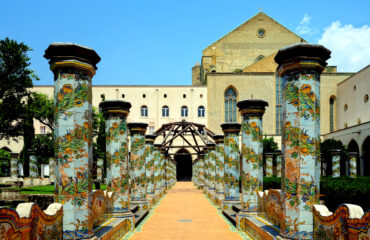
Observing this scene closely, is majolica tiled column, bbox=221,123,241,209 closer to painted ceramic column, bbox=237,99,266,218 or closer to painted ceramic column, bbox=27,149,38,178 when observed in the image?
painted ceramic column, bbox=237,99,266,218

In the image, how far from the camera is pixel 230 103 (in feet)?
151

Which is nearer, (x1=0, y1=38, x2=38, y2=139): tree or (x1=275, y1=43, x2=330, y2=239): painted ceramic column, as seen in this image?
(x1=275, y1=43, x2=330, y2=239): painted ceramic column

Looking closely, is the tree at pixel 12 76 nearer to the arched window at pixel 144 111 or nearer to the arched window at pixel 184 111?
the arched window at pixel 144 111

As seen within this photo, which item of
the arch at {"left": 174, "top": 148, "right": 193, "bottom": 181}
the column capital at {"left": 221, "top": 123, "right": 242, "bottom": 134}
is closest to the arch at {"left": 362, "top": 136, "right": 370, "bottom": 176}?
the column capital at {"left": 221, "top": 123, "right": 242, "bottom": 134}

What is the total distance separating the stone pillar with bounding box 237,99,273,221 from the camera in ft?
36.4

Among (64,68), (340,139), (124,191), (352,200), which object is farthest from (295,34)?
(64,68)

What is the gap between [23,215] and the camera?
4.91 meters

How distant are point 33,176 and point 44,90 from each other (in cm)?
1719

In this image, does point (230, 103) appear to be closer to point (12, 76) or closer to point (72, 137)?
point (12, 76)

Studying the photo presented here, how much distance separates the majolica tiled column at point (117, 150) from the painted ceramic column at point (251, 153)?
3.51m

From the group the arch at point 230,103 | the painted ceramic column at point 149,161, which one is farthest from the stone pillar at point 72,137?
the arch at point 230,103

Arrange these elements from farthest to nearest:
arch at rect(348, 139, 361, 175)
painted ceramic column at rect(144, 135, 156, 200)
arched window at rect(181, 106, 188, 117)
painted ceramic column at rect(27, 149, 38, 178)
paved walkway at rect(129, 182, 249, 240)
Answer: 1. arched window at rect(181, 106, 188, 117)
2. arch at rect(348, 139, 361, 175)
3. painted ceramic column at rect(27, 149, 38, 178)
4. painted ceramic column at rect(144, 135, 156, 200)
5. paved walkway at rect(129, 182, 249, 240)

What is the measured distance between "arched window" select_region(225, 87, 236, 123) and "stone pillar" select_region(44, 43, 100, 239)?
39470mm

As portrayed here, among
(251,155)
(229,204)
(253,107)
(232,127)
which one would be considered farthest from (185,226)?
(232,127)
